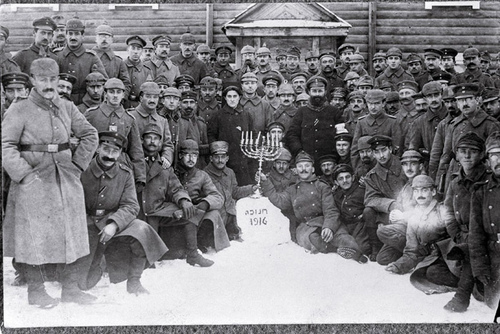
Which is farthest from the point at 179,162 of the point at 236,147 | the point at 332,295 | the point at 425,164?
the point at 425,164

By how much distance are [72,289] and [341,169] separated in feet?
6.95

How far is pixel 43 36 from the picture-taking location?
186 inches

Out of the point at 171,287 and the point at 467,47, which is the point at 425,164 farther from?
the point at 171,287

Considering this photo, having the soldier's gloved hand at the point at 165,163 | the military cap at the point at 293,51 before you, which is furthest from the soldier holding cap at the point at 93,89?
the military cap at the point at 293,51

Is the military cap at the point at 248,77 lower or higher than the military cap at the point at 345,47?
lower

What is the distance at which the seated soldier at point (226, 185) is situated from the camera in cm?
482

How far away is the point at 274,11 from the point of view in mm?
4902

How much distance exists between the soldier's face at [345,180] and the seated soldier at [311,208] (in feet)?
0.34

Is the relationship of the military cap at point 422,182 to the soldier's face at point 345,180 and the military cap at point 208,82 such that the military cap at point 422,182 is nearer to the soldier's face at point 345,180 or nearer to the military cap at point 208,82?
the soldier's face at point 345,180

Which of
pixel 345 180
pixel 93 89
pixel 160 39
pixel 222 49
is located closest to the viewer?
pixel 93 89

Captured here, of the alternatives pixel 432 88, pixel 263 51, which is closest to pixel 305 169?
pixel 263 51

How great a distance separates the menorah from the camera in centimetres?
486

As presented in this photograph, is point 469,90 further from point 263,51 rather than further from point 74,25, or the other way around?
point 74,25

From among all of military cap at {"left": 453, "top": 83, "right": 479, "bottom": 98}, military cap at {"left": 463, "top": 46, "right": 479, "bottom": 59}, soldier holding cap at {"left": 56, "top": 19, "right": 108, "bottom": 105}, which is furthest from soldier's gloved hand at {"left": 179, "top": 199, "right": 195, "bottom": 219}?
military cap at {"left": 463, "top": 46, "right": 479, "bottom": 59}
